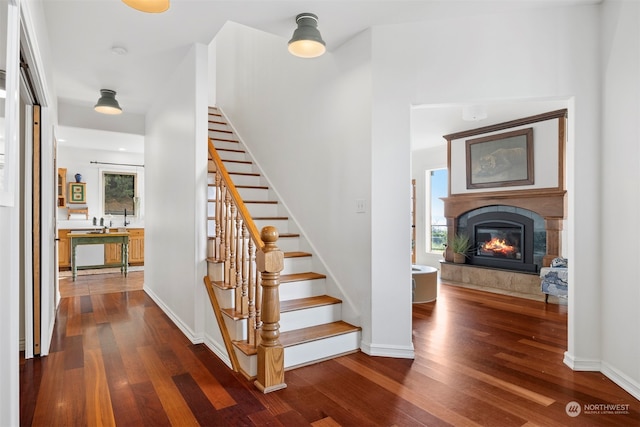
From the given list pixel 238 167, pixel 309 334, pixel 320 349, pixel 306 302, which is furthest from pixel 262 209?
pixel 320 349

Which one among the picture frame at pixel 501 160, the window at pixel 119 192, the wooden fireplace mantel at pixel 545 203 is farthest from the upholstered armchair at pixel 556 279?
the window at pixel 119 192

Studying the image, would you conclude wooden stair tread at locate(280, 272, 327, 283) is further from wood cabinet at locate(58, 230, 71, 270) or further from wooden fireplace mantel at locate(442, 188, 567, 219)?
wood cabinet at locate(58, 230, 71, 270)

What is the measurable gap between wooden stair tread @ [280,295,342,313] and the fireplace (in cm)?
363

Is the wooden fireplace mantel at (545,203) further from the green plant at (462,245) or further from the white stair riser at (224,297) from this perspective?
the white stair riser at (224,297)

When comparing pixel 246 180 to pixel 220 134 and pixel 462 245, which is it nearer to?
pixel 220 134

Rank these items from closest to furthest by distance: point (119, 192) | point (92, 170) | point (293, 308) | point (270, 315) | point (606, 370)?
point (270, 315), point (606, 370), point (293, 308), point (92, 170), point (119, 192)

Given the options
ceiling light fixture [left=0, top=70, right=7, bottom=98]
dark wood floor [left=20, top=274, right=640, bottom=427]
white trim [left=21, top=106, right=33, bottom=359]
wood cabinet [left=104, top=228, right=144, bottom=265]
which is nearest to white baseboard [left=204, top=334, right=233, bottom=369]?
dark wood floor [left=20, top=274, right=640, bottom=427]

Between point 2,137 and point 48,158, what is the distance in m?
2.31

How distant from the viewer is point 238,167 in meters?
4.73

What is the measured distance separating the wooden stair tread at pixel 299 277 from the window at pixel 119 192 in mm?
6022

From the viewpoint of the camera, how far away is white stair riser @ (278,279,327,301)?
3.21 metres

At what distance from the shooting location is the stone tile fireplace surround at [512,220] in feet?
16.4

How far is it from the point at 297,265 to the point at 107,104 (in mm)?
2911

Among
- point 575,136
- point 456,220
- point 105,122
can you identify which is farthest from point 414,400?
point 105,122
